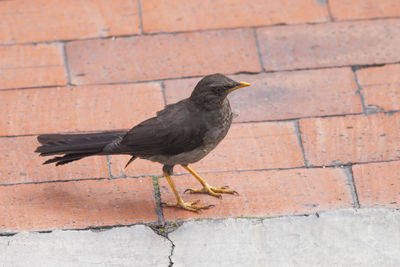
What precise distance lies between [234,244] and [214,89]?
859mm

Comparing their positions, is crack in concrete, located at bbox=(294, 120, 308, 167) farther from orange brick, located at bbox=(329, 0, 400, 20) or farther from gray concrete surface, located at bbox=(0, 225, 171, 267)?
orange brick, located at bbox=(329, 0, 400, 20)

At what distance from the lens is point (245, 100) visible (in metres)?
5.45

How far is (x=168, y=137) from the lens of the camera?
4.38m

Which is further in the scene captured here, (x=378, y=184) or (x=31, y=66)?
(x=31, y=66)

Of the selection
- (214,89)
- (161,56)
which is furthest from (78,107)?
(214,89)

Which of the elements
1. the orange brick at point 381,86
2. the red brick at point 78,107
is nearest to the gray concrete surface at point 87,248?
the red brick at point 78,107

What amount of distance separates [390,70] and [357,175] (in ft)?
3.90

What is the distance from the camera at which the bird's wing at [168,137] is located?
14.4 feet

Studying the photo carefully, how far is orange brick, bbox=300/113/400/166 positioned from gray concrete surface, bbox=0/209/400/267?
566mm

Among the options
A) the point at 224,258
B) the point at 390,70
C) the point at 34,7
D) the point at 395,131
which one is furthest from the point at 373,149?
the point at 34,7

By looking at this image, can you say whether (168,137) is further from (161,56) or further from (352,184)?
(161,56)

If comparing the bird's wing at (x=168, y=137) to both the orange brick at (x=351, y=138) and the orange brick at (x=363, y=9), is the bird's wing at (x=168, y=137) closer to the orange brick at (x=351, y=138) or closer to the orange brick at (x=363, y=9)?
the orange brick at (x=351, y=138)

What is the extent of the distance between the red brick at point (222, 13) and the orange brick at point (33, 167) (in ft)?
4.89

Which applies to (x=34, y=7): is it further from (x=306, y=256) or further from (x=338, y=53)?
(x=306, y=256)
